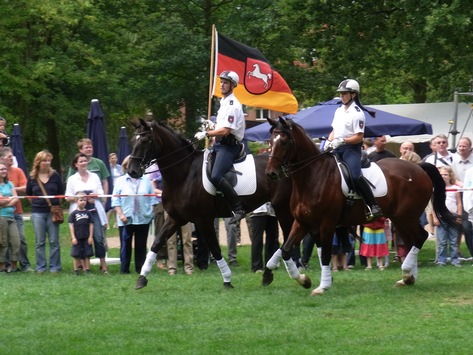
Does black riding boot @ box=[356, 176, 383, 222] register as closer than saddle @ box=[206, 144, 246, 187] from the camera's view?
Yes

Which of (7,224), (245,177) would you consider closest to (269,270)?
(245,177)

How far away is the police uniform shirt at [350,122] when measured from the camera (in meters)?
13.8

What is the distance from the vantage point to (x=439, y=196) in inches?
599

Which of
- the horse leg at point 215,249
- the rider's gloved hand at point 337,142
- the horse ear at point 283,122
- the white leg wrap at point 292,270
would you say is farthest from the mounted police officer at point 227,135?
the rider's gloved hand at point 337,142

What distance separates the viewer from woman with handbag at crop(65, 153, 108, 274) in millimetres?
17594

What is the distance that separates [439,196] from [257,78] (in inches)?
190

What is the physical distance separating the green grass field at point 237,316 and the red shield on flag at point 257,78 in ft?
12.9

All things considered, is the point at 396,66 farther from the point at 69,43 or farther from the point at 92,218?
the point at 92,218

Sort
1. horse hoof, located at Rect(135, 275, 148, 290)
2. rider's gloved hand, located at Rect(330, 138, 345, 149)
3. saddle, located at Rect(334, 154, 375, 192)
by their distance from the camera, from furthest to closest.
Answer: horse hoof, located at Rect(135, 275, 148, 290) < saddle, located at Rect(334, 154, 375, 192) < rider's gloved hand, located at Rect(330, 138, 345, 149)

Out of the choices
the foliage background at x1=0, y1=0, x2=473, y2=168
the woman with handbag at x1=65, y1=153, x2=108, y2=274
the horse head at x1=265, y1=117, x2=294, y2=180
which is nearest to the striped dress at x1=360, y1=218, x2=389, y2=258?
the woman with handbag at x1=65, y1=153, x2=108, y2=274

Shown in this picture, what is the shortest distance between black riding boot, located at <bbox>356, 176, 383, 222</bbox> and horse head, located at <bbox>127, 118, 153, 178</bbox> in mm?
3000

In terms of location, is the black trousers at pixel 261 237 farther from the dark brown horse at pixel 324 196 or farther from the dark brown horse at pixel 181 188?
the dark brown horse at pixel 324 196

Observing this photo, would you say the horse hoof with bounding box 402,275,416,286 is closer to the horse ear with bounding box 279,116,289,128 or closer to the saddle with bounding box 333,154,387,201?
the saddle with bounding box 333,154,387,201

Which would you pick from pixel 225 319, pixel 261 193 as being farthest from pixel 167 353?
pixel 261 193
